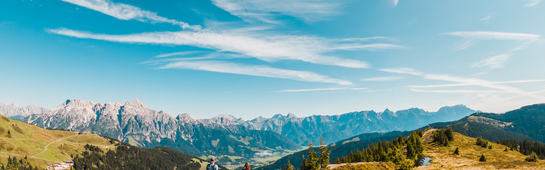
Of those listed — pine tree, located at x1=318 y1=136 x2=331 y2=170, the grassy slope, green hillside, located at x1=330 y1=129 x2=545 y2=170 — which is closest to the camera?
pine tree, located at x1=318 y1=136 x2=331 y2=170

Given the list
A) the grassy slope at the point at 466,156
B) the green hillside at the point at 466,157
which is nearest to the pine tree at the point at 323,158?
the green hillside at the point at 466,157

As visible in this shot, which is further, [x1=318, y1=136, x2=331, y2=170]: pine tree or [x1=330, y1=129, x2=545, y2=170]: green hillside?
[x1=330, y1=129, x2=545, y2=170]: green hillside

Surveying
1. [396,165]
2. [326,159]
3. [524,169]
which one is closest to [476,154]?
[524,169]

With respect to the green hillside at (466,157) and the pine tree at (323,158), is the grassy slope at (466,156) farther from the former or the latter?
the pine tree at (323,158)

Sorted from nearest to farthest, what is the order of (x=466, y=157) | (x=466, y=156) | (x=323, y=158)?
1. (x=323, y=158)
2. (x=466, y=157)
3. (x=466, y=156)

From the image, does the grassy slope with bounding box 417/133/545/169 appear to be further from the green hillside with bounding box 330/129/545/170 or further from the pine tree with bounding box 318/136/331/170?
the pine tree with bounding box 318/136/331/170

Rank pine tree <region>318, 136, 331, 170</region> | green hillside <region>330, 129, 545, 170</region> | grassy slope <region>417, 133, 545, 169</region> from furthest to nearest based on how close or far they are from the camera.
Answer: grassy slope <region>417, 133, 545, 169</region>, green hillside <region>330, 129, 545, 170</region>, pine tree <region>318, 136, 331, 170</region>

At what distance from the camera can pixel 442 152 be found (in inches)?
3893

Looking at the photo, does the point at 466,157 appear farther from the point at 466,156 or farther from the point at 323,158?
the point at 323,158

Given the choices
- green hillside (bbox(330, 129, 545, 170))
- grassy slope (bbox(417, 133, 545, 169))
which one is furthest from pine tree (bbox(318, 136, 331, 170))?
grassy slope (bbox(417, 133, 545, 169))

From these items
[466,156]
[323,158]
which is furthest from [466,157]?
[323,158]

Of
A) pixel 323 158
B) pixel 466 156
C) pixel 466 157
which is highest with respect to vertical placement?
→ pixel 323 158

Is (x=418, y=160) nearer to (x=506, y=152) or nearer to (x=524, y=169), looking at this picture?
(x=524, y=169)

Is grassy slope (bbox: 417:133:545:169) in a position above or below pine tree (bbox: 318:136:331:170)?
below
